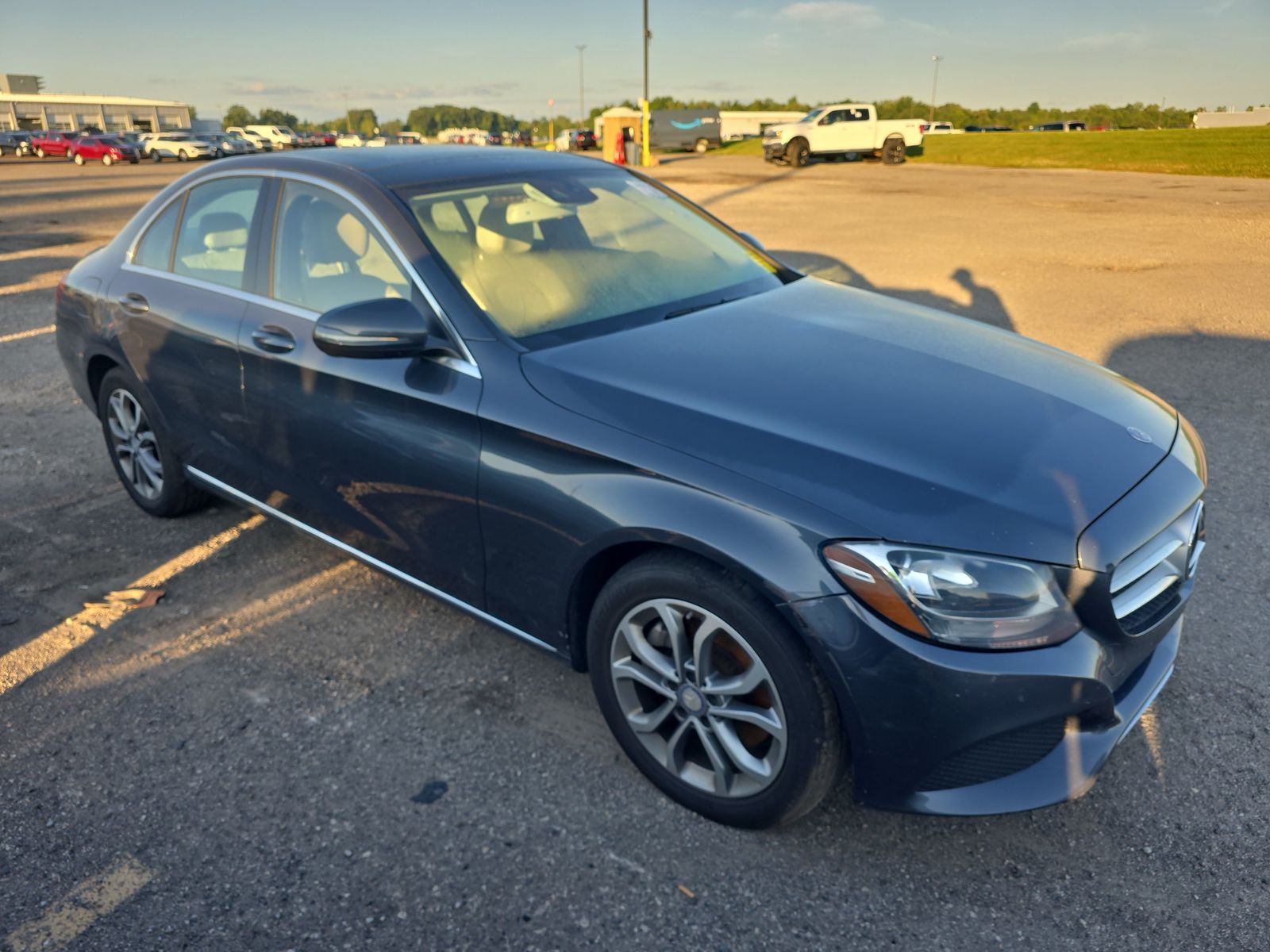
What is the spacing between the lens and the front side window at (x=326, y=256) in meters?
3.20

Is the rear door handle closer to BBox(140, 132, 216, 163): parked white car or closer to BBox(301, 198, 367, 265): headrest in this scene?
BBox(301, 198, 367, 265): headrest

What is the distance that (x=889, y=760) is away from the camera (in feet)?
7.34

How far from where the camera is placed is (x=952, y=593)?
2137mm

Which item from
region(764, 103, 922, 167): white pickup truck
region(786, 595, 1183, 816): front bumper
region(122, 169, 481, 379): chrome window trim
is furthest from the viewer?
region(764, 103, 922, 167): white pickup truck

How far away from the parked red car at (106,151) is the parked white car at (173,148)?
1.07m

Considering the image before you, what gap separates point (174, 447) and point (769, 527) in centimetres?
307

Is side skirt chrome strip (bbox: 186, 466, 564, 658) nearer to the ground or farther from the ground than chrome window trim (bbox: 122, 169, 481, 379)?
nearer to the ground

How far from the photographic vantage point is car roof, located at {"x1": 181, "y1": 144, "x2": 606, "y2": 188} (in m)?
3.42

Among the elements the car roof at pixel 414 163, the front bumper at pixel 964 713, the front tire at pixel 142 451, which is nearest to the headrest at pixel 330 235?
the car roof at pixel 414 163

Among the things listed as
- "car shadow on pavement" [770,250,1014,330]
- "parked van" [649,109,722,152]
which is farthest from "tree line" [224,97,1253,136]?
"car shadow on pavement" [770,250,1014,330]

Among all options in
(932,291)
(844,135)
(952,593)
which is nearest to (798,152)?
(844,135)

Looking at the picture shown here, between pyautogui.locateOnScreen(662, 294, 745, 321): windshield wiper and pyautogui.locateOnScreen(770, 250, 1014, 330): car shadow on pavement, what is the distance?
4.10 meters

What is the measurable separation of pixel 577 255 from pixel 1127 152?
33.6 metres

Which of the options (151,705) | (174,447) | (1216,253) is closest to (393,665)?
(151,705)
